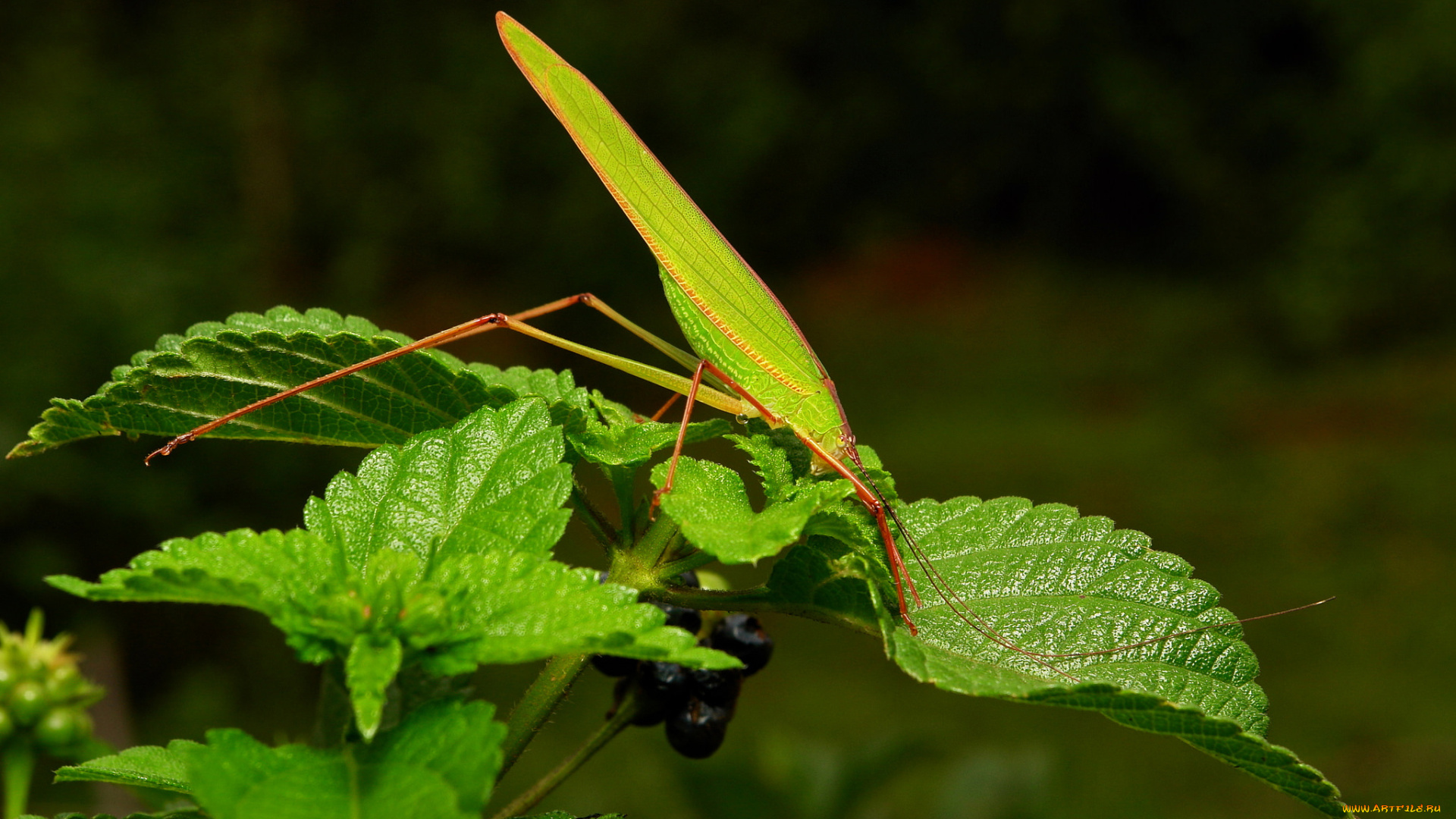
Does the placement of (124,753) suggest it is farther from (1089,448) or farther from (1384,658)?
(1089,448)

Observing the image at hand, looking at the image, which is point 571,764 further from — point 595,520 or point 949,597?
point 949,597

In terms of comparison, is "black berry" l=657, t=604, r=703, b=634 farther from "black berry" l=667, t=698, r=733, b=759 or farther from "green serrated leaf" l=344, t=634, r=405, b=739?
"green serrated leaf" l=344, t=634, r=405, b=739

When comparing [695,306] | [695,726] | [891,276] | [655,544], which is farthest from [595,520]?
[891,276]

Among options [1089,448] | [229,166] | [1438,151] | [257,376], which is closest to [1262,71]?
[1438,151]

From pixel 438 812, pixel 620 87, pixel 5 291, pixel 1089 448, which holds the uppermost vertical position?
pixel 620 87

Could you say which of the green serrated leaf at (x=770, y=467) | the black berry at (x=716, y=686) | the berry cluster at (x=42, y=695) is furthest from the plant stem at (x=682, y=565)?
the berry cluster at (x=42, y=695)

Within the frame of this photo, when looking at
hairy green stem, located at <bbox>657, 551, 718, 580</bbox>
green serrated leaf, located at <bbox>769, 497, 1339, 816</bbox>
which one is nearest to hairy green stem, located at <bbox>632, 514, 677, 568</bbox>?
hairy green stem, located at <bbox>657, 551, 718, 580</bbox>
